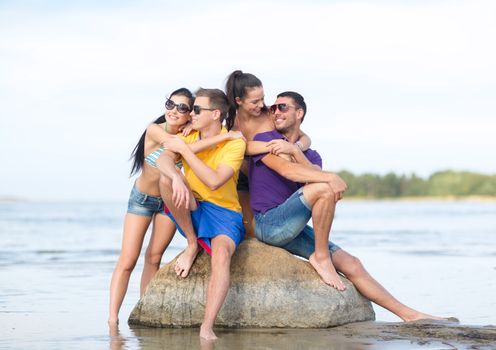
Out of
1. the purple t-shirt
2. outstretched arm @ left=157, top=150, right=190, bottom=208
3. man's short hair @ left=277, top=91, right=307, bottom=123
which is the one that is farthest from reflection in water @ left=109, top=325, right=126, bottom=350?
man's short hair @ left=277, top=91, right=307, bottom=123

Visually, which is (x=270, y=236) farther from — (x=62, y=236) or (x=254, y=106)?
(x=62, y=236)

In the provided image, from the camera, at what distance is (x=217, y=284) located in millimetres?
7074

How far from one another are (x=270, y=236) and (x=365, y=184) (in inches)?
2763

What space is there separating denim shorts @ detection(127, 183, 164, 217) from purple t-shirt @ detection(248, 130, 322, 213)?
83 centimetres

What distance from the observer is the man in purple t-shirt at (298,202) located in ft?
24.1

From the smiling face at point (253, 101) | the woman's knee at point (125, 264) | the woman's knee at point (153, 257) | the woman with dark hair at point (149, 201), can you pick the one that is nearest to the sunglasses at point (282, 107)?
the smiling face at point (253, 101)

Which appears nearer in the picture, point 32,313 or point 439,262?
point 32,313

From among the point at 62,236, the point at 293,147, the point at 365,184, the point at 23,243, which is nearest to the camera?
the point at 293,147

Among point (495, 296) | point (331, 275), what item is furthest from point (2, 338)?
point (495, 296)

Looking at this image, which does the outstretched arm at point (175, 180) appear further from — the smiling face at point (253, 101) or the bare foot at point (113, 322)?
the bare foot at point (113, 322)

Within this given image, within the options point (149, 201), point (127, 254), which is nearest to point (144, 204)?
point (149, 201)

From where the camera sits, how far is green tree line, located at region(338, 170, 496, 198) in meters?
77.4

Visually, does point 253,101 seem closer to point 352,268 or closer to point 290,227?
point 290,227

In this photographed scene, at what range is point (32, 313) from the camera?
889cm
